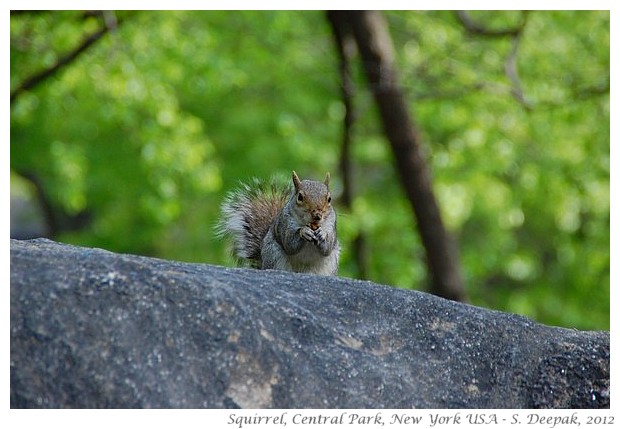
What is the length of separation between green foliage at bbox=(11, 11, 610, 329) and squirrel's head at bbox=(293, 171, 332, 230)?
4144mm

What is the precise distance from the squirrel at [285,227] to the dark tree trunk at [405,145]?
3.82 meters

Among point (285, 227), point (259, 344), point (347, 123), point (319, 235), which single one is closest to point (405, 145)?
point (347, 123)

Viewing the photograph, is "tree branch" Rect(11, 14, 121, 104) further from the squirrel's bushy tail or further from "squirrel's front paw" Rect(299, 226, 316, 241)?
"squirrel's front paw" Rect(299, 226, 316, 241)

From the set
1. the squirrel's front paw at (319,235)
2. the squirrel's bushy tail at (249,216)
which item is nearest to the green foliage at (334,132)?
the squirrel's bushy tail at (249,216)

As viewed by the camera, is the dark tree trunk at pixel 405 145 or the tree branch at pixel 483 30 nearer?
the tree branch at pixel 483 30

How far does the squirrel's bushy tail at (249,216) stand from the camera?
566 centimetres

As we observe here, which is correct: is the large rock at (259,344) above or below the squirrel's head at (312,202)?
below

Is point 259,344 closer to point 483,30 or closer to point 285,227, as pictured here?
point 285,227

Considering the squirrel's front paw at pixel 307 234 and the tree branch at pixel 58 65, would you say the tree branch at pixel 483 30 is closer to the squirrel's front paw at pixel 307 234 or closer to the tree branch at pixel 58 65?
the tree branch at pixel 58 65

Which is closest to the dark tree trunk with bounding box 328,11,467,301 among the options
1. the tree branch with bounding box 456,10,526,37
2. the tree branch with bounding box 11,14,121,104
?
the tree branch with bounding box 456,10,526,37

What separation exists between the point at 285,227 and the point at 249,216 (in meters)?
0.52

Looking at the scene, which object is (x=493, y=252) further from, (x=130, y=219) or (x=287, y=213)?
(x=287, y=213)

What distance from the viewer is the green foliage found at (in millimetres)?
10812
